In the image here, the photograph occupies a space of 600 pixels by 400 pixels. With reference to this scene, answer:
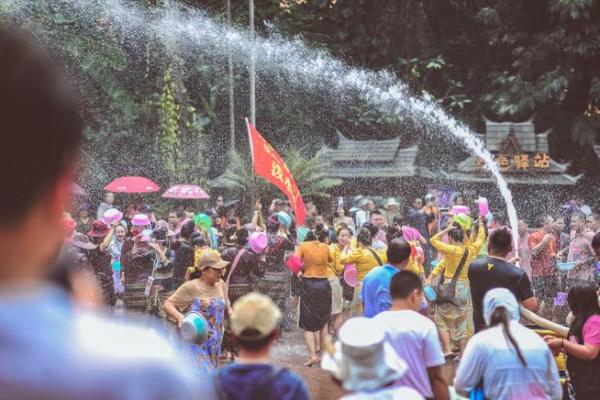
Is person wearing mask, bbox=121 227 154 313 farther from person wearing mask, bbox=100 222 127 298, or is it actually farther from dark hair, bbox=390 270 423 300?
dark hair, bbox=390 270 423 300

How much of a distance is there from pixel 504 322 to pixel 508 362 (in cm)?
20

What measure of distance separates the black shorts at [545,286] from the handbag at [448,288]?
433cm

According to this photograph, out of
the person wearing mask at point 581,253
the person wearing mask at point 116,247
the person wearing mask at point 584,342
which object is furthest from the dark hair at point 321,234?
the person wearing mask at point 584,342

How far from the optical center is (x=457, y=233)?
1236 centimetres

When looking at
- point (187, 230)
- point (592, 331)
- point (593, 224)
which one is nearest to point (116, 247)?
point (187, 230)

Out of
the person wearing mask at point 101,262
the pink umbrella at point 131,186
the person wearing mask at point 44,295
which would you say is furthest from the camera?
the pink umbrella at point 131,186

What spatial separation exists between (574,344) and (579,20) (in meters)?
23.9

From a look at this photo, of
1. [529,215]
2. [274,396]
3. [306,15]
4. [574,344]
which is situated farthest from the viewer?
[306,15]

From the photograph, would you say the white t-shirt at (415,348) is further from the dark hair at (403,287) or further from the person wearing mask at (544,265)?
the person wearing mask at (544,265)

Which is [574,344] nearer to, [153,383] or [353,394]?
[353,394]

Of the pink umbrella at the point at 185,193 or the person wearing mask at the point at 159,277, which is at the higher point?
the pink umbrella at the point at 185,193

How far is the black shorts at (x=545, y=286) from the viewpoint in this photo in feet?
54.1

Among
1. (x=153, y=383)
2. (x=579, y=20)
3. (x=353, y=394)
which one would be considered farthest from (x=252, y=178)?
(x=153, y=383)

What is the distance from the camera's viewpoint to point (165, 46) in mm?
29500
